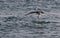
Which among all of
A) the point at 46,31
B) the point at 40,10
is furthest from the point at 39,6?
the point at 46,31

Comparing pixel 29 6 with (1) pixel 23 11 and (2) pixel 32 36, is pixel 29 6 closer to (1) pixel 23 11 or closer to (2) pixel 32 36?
(1) pixel 23 11

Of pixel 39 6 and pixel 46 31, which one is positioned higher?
pixel 39 6

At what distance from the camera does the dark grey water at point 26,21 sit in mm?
360

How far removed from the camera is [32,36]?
1.19 ft

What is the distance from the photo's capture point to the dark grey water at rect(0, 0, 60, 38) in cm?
36

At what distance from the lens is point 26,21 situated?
1.19 ft

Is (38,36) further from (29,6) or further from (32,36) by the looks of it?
(29,6)

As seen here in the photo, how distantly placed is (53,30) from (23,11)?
0.17 m

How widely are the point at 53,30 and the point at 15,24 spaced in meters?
0.18

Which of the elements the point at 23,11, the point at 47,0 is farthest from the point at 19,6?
the point at 47,0

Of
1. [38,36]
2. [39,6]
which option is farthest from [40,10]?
[38,36]

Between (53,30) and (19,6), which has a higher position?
(19,6)

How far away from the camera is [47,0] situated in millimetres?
367

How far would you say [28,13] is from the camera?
359 mm
